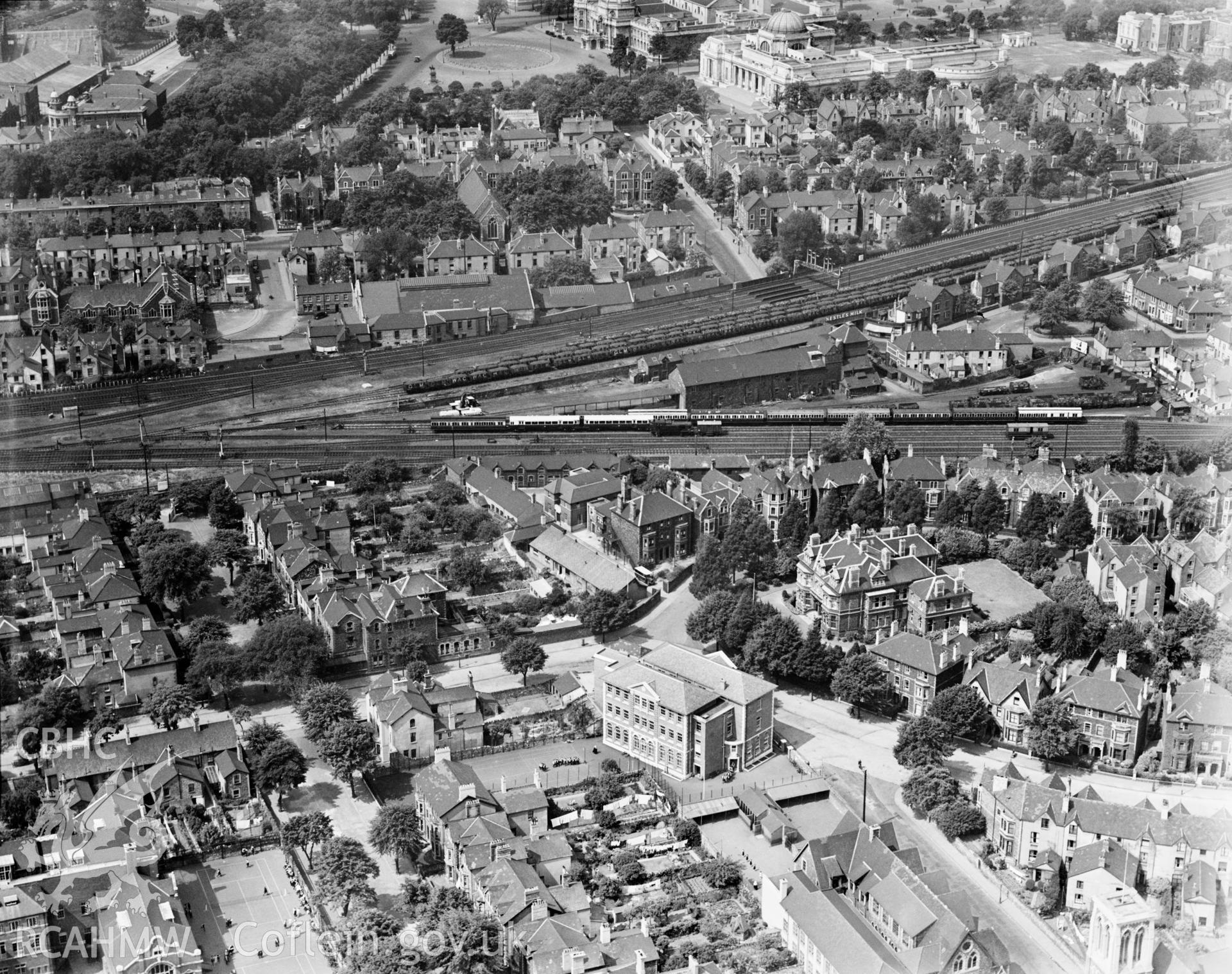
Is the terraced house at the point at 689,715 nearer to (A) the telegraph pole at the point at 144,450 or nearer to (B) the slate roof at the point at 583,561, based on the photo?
(B) the slate roof at the point at 583,561

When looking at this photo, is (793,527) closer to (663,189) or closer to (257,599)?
(257,599)

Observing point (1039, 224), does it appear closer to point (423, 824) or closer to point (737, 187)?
point (737, 187)

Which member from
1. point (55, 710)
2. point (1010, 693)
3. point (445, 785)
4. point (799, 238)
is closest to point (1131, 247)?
point (799, 238)

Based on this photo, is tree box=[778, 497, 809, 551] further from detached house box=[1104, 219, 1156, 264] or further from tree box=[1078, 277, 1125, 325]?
detached house box=[1104, 219, 1156, 264]

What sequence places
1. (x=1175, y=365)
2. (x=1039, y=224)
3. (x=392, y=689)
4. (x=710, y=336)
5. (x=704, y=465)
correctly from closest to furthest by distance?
1. (x=392, y=689)
2. (x=704, y=465)
3. (x=1175, y=365)
4. (x=710, y=336)
5. (x=1039, y=224)

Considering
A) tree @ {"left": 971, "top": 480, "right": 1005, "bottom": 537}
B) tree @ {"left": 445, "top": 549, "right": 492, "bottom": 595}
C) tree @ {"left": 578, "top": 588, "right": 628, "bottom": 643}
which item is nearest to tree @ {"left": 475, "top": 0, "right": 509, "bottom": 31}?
tree @ {"left": 971, "top": 480, "right": 1005, "bottom": 537}

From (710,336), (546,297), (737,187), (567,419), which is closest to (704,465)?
(567,419)
